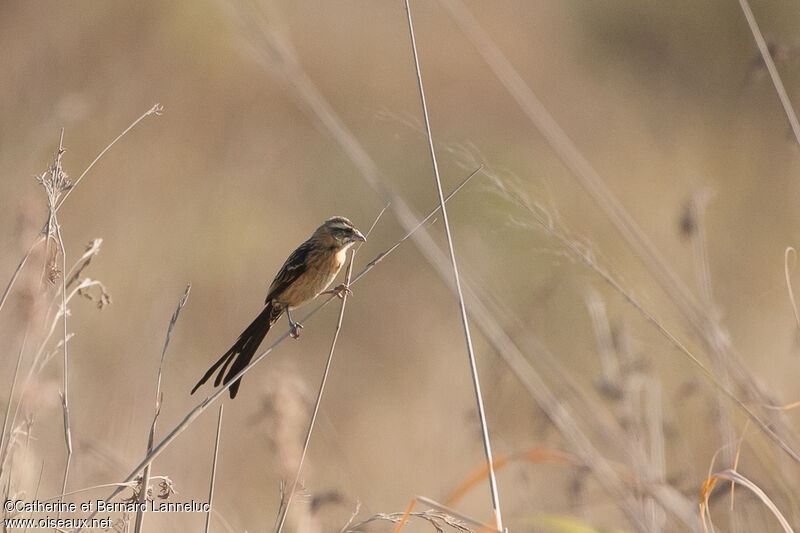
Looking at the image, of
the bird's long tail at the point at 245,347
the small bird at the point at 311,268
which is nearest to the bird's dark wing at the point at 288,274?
the small bird at the point at 311,268

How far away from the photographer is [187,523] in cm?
423

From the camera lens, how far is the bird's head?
15.0 ft

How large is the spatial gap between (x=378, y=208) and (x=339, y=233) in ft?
25.6

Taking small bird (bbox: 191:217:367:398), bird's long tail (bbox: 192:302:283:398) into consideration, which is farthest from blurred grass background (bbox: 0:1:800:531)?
bird's long tail (bbox: 192:302:283:398)

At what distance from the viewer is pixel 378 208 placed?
12.4 meters

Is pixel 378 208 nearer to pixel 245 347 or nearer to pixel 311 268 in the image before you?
pixel 311 268

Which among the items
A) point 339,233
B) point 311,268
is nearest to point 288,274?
point 311,268

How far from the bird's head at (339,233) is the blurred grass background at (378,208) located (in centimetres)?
63

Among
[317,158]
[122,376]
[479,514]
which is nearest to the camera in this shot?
[122,376]

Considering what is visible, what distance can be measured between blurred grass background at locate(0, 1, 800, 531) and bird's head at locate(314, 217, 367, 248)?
63 centimetres

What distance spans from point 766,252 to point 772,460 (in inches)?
323

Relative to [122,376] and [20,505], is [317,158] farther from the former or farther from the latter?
[20,505]

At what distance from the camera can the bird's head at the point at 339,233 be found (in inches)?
180

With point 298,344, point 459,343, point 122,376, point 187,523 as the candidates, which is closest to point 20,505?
point 187,523
